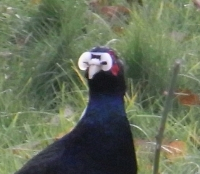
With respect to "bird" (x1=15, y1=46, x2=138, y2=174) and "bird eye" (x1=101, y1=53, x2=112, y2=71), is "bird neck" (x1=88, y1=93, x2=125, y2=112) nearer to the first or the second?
"bird" (x1=15, y1=46, x2=138, y2=174)

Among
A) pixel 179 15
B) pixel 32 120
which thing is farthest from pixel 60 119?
pixel 179 15

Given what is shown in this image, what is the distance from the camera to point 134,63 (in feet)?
12.4

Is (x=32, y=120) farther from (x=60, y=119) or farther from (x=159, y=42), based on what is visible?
(x=159, y=42)

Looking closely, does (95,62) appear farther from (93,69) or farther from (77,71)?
(77,71)

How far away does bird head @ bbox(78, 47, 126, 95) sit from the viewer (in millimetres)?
2424

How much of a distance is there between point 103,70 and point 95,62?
0.14ft

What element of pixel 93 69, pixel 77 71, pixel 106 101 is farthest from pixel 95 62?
pixel 77 71

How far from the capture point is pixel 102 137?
253 centimetres

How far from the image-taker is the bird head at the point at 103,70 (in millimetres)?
2424

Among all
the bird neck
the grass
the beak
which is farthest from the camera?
the grass

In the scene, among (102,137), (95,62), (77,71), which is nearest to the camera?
(95,62)

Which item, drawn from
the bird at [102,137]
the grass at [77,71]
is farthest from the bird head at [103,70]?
the grass at [77,71]

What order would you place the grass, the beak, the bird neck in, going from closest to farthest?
the beak
the bird neck
the grass

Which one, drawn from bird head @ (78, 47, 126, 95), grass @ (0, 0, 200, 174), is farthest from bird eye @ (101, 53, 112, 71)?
grass @ (0, 0, 200, 174)
